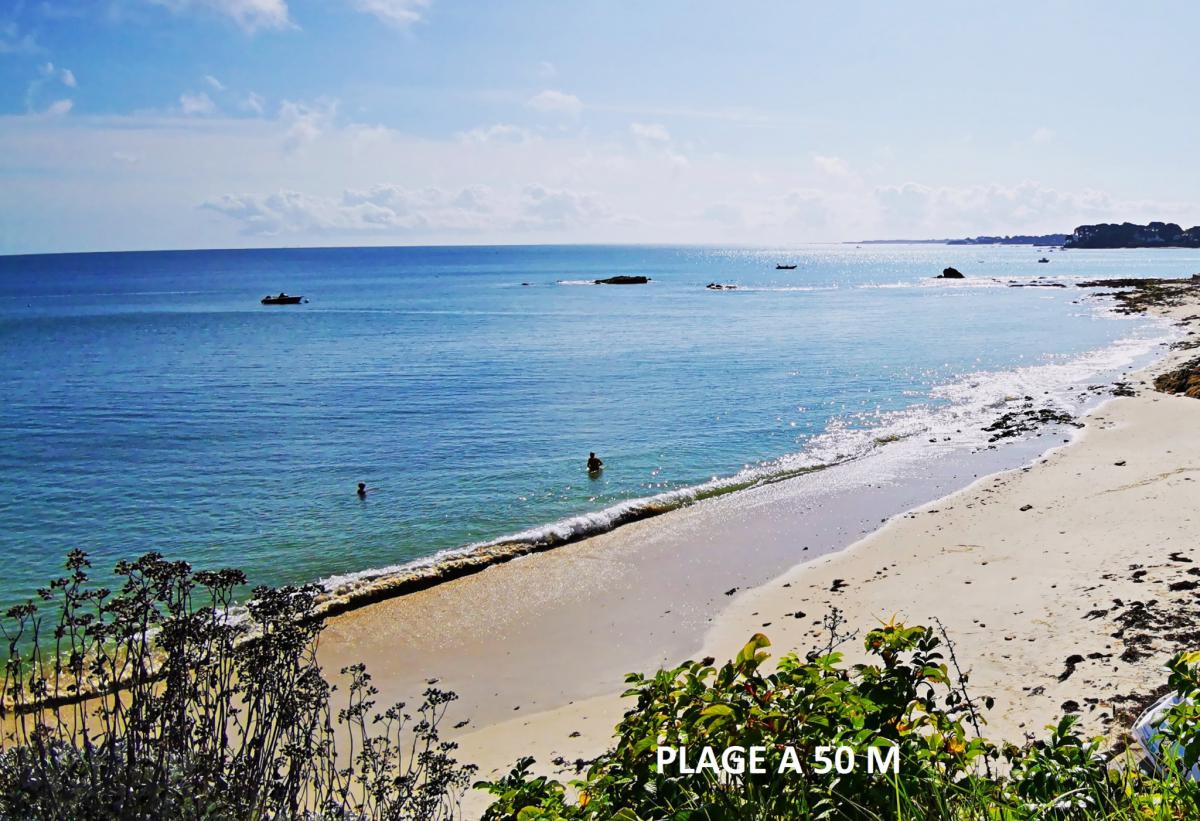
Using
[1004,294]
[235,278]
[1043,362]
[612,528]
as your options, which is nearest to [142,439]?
[612,528]

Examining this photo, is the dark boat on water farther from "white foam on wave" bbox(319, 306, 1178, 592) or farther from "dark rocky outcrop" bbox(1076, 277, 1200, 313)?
"dark rocky outcrop" bbox(1076, 277, 1200, 313)

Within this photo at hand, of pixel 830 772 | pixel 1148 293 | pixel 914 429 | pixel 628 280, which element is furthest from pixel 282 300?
pixel 830 772

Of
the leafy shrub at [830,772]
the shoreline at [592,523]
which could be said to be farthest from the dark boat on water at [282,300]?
the leafy shrub at [830,772]

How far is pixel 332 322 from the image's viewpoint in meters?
78.2

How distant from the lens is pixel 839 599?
14289 millimetres

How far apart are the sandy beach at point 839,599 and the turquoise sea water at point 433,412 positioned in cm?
337

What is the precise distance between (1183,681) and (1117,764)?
300cm

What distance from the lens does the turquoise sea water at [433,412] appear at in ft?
68.2

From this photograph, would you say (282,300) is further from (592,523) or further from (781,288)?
(592,523)

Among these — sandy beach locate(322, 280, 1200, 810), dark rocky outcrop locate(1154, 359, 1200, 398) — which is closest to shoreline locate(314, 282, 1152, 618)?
sandy beach locate(322, 280, 1200, 810)

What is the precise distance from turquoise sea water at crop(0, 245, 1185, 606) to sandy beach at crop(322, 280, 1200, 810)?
3368 millimetres

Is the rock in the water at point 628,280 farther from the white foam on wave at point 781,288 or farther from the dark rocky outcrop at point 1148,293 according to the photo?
the dark rocky outcrop at point 1148,293

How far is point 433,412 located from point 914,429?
2053 cm

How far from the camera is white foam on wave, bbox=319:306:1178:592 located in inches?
771
